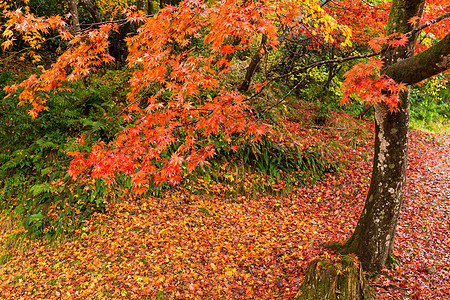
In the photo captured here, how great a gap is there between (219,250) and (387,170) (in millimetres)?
3236

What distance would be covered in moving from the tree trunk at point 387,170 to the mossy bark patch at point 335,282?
622mm

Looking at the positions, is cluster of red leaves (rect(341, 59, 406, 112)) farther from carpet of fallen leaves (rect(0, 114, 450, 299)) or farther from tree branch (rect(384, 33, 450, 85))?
carpet of fallen leaves (rect(0, 114, 450, 299))

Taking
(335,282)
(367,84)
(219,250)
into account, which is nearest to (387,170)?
(367,84)

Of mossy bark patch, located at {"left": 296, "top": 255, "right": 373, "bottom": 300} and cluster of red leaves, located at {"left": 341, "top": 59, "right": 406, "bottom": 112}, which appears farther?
mossy bark patch, located at {"left": 296, "top": 255, "right": 373, "bottom": 300}

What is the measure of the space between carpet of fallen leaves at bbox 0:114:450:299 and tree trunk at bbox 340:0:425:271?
0.46 metres

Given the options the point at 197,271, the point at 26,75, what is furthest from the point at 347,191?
the point at 26,75

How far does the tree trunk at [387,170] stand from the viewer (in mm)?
3701

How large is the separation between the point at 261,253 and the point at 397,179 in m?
2.71

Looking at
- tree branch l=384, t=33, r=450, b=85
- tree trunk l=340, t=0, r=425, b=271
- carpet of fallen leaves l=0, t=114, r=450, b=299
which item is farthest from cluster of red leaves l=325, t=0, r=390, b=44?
tree branch l=384, t=33, r=450, b=85

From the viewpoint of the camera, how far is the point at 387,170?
12.9 feet

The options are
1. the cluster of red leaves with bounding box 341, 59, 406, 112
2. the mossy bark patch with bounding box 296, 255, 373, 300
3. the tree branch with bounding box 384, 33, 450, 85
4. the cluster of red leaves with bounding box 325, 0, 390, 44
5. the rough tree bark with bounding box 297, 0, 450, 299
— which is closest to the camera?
the tree branch with bounding box 384, 33, 450, 85

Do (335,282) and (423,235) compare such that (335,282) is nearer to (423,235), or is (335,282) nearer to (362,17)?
(423,235)

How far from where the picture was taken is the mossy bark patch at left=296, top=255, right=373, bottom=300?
3.57m

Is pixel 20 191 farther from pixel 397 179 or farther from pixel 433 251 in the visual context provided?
pixel 433 251
